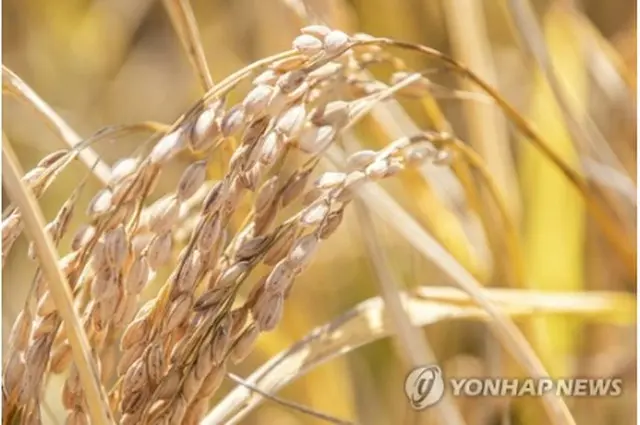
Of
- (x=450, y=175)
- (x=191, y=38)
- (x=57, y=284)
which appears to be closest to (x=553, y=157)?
(x=450, y=175)

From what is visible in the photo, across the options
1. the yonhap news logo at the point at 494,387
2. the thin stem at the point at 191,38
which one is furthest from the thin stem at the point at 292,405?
the thin stem at the point at 191,38

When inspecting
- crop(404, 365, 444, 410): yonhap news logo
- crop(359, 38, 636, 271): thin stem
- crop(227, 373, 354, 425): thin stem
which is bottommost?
crop(227, 373, 354, 425): thin stem

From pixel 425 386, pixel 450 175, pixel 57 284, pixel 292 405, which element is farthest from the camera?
pixel 450 175

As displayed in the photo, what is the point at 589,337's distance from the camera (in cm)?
91

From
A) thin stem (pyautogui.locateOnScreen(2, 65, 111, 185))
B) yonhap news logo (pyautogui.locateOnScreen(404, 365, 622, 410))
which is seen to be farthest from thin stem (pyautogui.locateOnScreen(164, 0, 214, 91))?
yonhap news logo (pyautogui.locateOnScreen(404, 365, 622, 410))

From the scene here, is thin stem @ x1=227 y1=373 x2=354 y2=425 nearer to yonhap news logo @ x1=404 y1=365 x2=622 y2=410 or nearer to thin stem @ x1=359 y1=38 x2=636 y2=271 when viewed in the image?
yonhap news logo @ x1=404 y1=365 x2=622 y2=410

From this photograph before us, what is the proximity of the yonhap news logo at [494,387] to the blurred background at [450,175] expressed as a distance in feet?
0.05

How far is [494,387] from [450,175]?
0.21 m

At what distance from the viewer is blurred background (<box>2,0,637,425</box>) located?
79 cm

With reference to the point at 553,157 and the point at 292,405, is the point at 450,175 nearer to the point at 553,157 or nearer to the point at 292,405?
the point at 553,157

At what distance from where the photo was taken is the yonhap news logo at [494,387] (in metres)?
0.64

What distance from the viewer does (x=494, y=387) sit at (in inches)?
29.2

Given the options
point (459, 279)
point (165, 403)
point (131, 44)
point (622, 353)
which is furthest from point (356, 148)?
point (131, 44)

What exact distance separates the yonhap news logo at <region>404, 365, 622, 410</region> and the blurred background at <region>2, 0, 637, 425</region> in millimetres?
16
